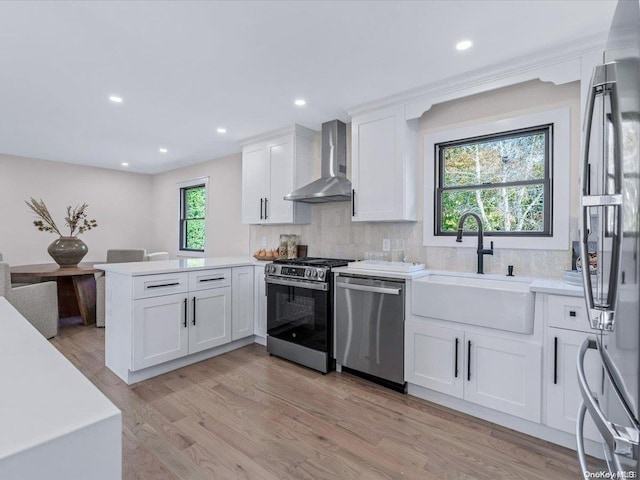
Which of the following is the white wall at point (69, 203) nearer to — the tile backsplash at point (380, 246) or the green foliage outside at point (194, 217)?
the green foliage outside at point (194, 217)

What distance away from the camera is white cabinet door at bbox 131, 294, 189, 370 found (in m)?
2.74

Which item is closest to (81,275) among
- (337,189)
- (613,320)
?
(337,189)

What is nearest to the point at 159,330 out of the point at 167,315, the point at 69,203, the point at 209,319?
the point at 167,315

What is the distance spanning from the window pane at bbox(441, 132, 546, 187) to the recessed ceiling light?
0.84 meters

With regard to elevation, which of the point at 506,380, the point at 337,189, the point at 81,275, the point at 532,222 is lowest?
the point at 506,380

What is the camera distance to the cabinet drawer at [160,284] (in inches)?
108

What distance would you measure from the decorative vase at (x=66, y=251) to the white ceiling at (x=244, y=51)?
1539 millimetres

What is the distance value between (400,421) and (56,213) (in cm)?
611

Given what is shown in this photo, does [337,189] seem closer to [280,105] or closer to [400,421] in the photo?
[280,105]

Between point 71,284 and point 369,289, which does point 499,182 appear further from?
point 71,284

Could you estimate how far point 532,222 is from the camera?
254 cm

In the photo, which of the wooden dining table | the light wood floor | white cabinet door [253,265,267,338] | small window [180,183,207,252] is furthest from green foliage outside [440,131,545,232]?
the wooden dining table

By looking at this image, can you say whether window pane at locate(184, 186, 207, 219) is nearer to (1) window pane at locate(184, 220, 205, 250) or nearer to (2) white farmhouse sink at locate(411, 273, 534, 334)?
(1) window pane at locate(184, 220, 205, 250)

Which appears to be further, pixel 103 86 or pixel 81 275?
pixel 81 275
